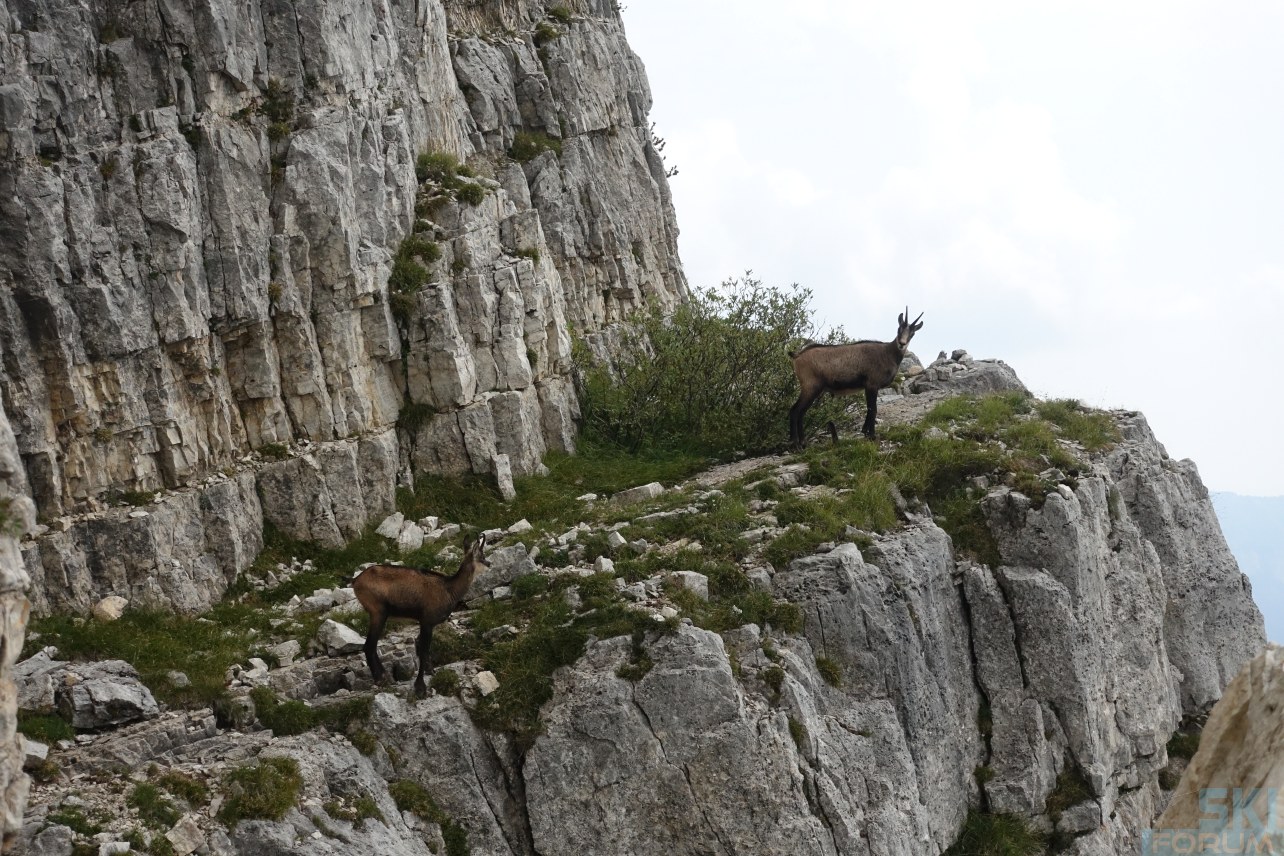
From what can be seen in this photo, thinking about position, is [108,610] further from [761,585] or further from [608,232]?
[608,232]

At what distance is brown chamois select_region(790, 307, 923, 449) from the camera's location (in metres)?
23.6

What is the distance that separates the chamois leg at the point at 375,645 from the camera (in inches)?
590

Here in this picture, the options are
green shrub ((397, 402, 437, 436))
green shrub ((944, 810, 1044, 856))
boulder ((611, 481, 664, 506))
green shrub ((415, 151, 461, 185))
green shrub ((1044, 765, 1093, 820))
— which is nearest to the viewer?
green shrub ((944, 810, 1044, 856))

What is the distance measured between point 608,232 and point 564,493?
1141cm

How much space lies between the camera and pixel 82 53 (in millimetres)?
19141

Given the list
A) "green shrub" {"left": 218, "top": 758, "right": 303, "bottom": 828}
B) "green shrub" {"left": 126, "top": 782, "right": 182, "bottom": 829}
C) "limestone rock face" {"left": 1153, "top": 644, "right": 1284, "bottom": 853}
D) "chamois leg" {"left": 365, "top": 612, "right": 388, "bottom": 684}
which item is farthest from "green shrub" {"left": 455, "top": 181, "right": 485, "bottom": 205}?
"limestone rock face" {"left": 1153, "top": 644, "right": 1284, "bottom": 853}

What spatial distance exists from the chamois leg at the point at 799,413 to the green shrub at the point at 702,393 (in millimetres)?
1624

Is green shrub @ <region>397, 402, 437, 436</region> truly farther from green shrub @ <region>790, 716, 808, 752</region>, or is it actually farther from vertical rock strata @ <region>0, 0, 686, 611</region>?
green shrub @ <region>790, 716, 808, 752</region>

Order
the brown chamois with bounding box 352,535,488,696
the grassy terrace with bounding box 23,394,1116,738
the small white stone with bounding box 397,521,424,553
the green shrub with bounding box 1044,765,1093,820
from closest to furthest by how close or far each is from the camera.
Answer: the brown chamois with bounding box 352,535,488,696
the grassy terrace with bounding box 23,394,1116,738
the green shrub with bounding box 1044,765,1093,820
the small white stone with bounding box 397,521,424,553

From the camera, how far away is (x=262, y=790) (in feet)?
40.9

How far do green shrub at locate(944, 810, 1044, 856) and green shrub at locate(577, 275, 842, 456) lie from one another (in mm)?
9978

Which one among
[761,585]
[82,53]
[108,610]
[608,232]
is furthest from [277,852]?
[608,232]

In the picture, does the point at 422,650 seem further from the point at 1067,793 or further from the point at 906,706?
the point at 1067,793

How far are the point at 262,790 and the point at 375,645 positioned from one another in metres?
2.87
